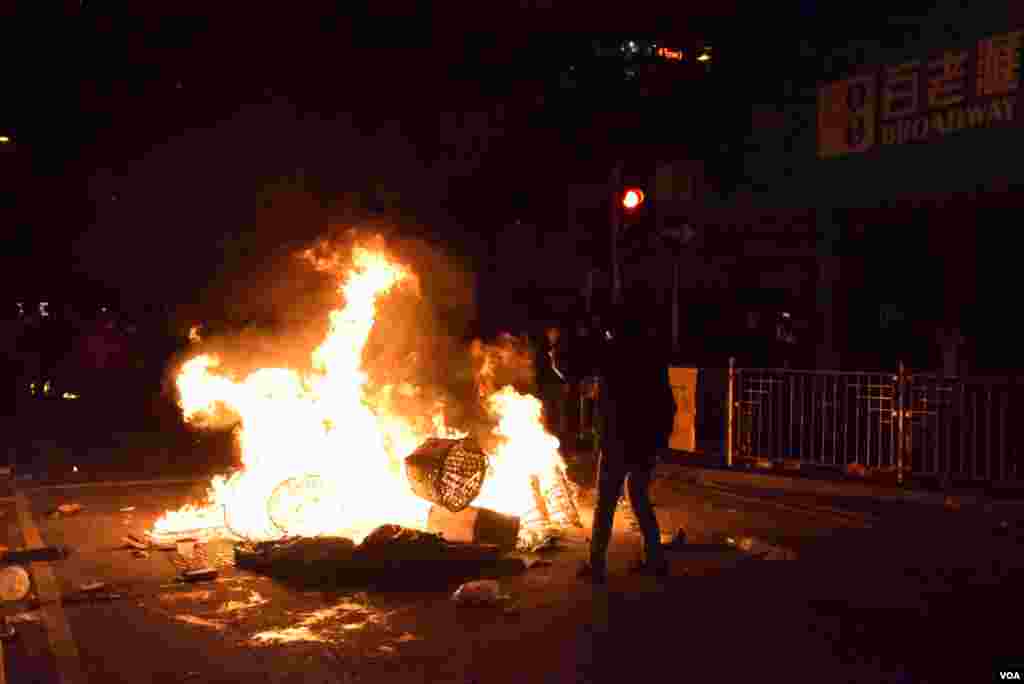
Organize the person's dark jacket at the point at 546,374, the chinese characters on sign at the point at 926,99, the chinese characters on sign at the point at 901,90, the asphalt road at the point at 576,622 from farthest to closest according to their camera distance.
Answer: the person's dark jacket at the point at 546,374
the chinese characters on sign at the point at 901,90
the chinese characters on sign at the point at 926,99
the asphalt road at the point at 576,622

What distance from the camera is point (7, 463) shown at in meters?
14.3

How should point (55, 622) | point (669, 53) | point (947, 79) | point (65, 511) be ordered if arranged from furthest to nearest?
1. point (669, 53)
2. point (947, 79)
3. point (65, 511)
4. point (55, 622)

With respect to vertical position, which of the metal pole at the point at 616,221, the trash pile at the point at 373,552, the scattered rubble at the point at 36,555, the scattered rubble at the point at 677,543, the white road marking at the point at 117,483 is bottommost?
the scattered rubble at the point at 36,555

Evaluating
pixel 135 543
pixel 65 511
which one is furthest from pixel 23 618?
pixel 65 511

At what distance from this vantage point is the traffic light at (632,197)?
11.0 metres

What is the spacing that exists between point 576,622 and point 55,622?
128 inches

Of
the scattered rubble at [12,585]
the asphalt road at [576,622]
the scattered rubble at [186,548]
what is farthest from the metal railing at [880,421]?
the scattered rubble at [12,585]

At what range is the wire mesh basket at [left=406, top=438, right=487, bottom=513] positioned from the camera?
823cm

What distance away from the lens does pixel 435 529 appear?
8.34 m

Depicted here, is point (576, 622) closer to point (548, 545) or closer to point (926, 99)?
point (548, 545)

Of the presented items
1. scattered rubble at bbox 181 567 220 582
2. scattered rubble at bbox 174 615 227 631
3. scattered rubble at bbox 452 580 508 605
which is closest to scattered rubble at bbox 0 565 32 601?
scattered rubble at bbox 181 567 220 582

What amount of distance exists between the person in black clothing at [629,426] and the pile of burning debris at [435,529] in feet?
3.10

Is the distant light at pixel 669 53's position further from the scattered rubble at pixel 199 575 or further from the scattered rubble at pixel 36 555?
the scattered rubble at pixel 199 575

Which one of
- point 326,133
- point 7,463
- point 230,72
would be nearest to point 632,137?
point 326,133
